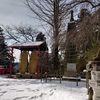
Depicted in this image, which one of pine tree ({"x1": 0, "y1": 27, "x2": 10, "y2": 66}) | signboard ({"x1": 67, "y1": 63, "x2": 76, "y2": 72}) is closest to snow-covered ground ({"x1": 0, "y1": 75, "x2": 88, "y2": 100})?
signboard ({"x1": 67, "y1": 63, "x2": 76, "y2": 72})

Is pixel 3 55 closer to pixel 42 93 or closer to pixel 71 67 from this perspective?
pixel 71 67

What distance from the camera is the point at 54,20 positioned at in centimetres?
678

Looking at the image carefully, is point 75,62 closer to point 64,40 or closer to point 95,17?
point 64,40

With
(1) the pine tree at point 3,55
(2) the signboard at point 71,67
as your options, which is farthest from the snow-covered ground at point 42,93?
(1) the pine tree at point 3,55

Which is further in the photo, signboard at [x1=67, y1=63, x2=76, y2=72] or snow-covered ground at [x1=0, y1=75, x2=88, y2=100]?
signboard at [x1=67, y1=63, x2=76, y2=72]

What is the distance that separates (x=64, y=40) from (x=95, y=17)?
141 cm

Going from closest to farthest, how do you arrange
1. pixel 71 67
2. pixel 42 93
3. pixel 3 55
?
pixel 42 93, pixel 71 67, pixel 3 55

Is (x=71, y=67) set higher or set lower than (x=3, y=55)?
lower

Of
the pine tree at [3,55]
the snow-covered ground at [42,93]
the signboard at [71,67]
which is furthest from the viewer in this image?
the pine tree at [3,55]

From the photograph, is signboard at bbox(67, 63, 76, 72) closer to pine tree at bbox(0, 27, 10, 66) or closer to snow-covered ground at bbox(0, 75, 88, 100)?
snow-covered ground at bbox(0, 75, 88, 100)

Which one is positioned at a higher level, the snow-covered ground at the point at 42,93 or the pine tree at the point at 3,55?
the pine tree at the point at 3,55

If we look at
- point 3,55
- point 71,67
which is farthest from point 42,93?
point 3,55

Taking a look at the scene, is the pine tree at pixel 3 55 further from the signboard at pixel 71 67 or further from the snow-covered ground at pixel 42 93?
the snow-covered ground at pixel 42 93

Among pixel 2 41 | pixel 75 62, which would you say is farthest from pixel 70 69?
pixel 2 41
